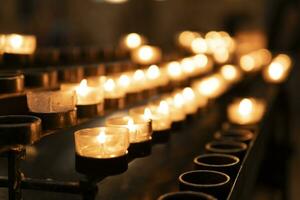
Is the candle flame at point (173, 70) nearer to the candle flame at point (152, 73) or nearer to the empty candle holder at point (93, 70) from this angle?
the candle flame at point (152, 73)

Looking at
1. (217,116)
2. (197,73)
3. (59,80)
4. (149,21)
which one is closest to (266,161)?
(217,116)

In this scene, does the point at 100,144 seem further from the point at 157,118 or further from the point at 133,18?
the point at 133,18

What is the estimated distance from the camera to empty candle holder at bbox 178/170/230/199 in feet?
3.76

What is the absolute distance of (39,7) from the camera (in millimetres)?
8539

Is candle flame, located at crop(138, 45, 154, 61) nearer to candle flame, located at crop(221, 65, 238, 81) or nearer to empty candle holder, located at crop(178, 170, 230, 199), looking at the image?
candle flame, located at crop(221, 65, 238, 81)

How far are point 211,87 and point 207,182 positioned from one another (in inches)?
69.1

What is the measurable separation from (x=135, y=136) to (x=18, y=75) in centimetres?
39

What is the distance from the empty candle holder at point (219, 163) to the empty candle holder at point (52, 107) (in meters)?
0.38

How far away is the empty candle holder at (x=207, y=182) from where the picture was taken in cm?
114

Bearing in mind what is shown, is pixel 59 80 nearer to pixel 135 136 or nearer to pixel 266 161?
pixel 135 136

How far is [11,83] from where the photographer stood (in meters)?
1.38

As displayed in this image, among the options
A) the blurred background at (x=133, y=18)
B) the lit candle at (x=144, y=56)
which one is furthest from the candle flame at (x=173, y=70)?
the blurred background at (x=133, y=18)

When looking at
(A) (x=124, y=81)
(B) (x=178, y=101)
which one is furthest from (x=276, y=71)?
(A) (x=124, y=81)

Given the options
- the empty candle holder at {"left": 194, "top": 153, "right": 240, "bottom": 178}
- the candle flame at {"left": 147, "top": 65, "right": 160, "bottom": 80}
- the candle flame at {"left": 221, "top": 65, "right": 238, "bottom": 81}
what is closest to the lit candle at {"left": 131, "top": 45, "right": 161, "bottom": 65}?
the candle flame at {"left": 147, "top": 65, "right": 160, "bottom": 80}
